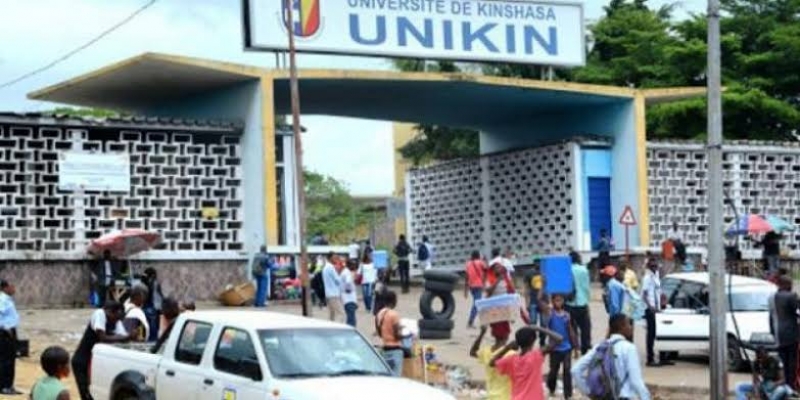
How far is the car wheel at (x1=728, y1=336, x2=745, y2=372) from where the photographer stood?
2025 cm

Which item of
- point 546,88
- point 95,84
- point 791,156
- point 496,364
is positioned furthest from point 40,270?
point 791,156

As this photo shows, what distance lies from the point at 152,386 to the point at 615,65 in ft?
130

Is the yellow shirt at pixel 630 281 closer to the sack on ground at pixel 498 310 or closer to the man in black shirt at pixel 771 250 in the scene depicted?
the sack on ground at pixel 498 310

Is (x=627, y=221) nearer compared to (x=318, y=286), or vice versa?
(x=318, y=286)

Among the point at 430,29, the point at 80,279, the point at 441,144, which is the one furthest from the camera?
the point at 441,144

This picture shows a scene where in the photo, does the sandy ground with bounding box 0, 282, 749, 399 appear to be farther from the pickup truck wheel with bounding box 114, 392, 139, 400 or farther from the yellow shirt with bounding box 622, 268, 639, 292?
the pickup truck wheel with bounding box 114, 392, 139, 400

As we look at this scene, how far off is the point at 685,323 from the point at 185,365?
1032cm

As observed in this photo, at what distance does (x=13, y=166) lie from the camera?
2902cm

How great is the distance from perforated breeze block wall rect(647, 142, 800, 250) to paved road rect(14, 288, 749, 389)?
6065mm

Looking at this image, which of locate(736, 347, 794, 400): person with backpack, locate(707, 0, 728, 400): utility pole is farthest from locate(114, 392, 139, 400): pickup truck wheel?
locate(707, 0, 728, 400): utility pole

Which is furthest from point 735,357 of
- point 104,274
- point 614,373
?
point 104,274

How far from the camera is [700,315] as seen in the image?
20953 millimetres

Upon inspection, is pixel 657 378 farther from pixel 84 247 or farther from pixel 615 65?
pixel 615 65

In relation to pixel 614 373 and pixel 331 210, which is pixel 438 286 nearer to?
pixel 614 373
